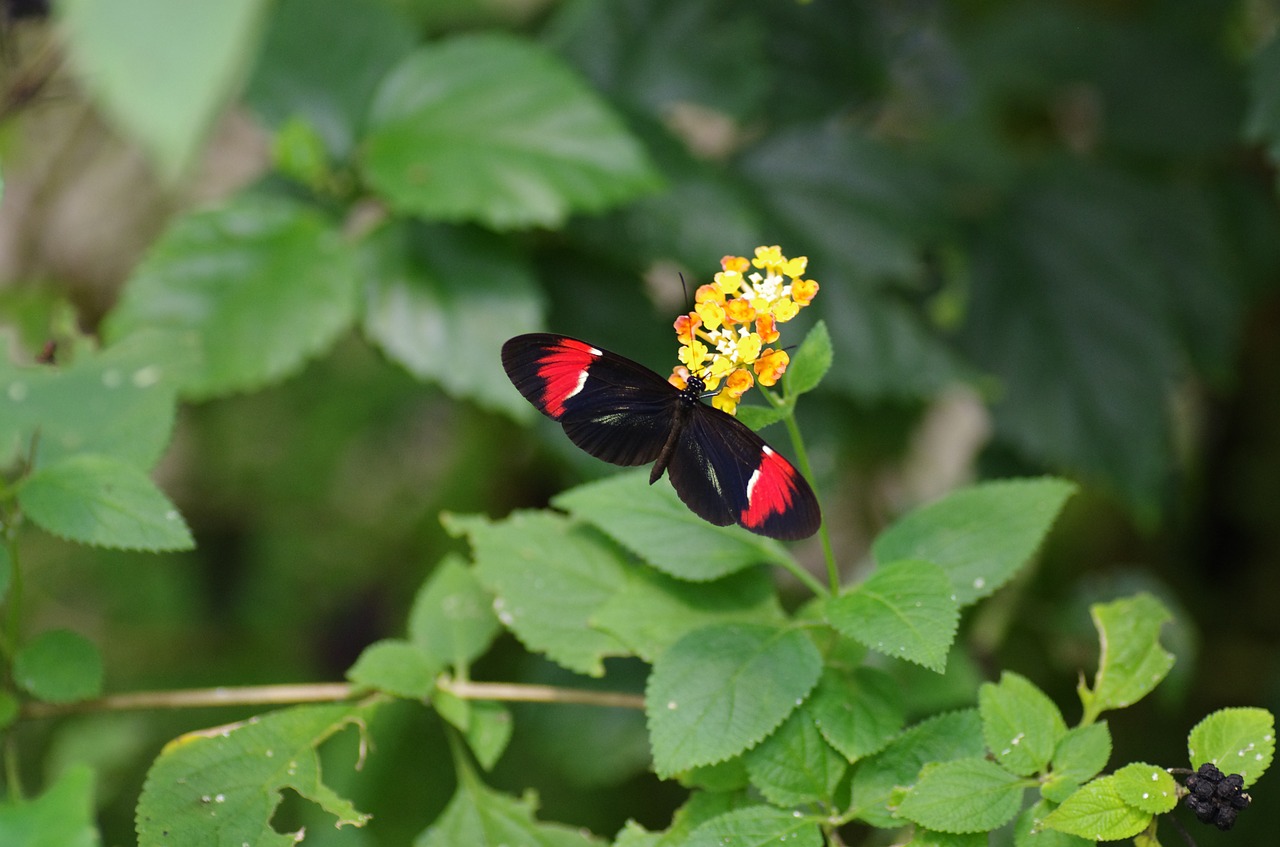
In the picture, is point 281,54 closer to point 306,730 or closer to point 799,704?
Result: point 306,730

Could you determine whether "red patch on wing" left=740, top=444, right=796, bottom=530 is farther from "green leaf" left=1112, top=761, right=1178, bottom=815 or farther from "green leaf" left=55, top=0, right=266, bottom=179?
"green leaf" left=55, top=0, right=266, bottom=179

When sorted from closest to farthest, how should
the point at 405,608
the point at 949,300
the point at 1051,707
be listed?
the point at 1051,707 < the point at 949,300 < the point at 405,608

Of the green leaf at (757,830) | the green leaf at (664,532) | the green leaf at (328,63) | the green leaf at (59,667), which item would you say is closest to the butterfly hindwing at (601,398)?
the green leaf at (664,532)

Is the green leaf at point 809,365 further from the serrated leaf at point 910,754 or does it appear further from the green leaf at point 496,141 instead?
the green leaf at point 496,141

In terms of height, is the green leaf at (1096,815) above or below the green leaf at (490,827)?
above

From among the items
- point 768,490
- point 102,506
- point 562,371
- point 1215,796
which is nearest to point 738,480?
point 768,490

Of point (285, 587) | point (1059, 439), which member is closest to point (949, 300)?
point (1059, 439)

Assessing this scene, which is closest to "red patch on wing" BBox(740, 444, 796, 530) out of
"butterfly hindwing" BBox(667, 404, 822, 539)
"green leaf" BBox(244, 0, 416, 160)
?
"butterfly hindwing" BBox(667, 404, 822, 539)
